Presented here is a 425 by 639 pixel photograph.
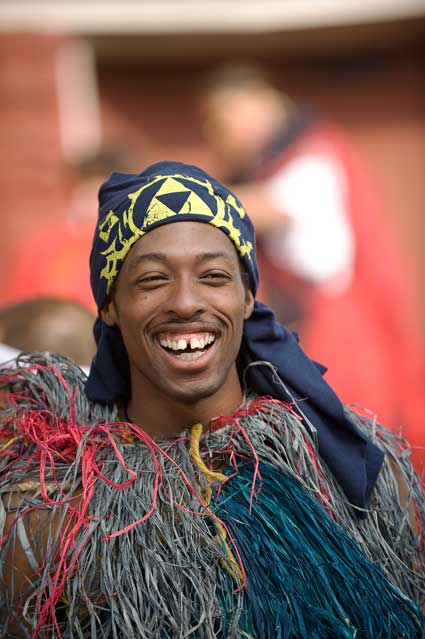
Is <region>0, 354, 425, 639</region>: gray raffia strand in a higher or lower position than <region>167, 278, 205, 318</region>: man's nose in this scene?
lower

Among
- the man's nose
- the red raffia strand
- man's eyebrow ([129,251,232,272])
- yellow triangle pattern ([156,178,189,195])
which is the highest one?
yellow triangle pattern ([156,178,189,195])

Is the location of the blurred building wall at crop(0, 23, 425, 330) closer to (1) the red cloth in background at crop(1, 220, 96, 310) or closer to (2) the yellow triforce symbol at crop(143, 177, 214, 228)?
(1) the red cloth in background at crop(1, 220, 96, 310)

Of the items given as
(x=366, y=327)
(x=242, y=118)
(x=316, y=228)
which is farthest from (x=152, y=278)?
(x=242, y=118)

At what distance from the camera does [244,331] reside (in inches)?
75.4

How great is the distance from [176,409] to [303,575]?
1.44 feet

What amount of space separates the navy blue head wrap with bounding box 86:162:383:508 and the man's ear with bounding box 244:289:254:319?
2 cm

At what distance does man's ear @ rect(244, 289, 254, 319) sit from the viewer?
74.5 inches

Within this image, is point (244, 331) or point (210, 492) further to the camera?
point (244, 331)

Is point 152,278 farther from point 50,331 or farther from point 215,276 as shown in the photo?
point 50,331

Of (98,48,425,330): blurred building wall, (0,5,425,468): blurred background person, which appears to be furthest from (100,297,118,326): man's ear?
(98,48,425,330): blurred building wall

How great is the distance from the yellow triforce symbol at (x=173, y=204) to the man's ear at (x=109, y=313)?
0.79 feet

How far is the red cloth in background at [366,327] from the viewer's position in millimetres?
3996

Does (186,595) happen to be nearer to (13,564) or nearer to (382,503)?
(13,564)

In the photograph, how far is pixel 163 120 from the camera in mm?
6383
